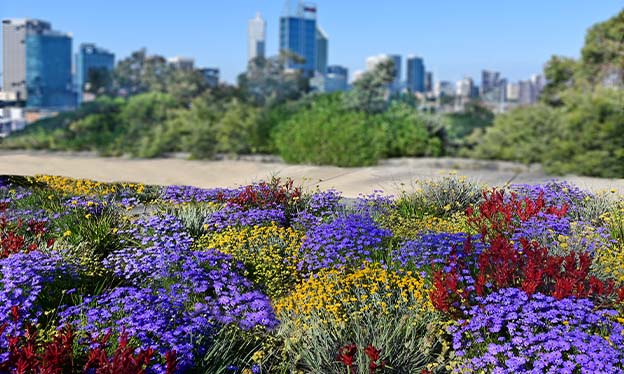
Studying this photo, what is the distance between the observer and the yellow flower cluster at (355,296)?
3.98m

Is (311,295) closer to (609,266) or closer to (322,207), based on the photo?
(609,266)

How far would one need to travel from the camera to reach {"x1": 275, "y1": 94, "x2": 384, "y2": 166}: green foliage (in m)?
12.1

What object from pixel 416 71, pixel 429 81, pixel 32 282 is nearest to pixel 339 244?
pixel 32 282

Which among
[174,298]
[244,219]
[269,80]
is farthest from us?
[269,80]

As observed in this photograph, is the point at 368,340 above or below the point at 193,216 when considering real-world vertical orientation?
below

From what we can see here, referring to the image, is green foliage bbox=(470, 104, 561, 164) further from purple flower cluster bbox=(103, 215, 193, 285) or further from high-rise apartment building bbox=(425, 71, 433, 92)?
high-rise apartment building bbox=(425, 71, 433, 92)

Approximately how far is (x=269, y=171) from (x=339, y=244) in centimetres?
644

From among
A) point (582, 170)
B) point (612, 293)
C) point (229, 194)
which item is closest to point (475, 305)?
point (612, 293)

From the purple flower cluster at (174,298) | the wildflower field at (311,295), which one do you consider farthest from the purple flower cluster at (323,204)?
the purple flower cluster at (174,298)

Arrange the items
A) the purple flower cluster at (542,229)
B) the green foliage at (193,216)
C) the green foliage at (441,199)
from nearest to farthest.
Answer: the purple flower cluster at (542,229) → the green foliage at (193,216) → the green foliage at (441,199)

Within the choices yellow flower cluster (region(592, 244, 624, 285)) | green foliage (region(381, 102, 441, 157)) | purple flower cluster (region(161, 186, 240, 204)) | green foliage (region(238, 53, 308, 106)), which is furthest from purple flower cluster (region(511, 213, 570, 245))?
green foliage (region(238, 53, 308, 106))

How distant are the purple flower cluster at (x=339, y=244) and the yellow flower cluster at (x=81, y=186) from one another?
329cm

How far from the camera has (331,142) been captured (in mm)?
12109

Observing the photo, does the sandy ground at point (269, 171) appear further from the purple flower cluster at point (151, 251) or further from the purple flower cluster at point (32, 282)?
the purple flower cluster at point (32, 282)
